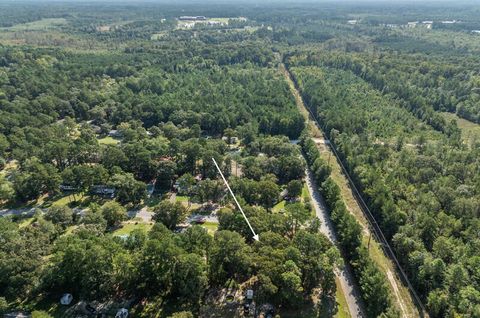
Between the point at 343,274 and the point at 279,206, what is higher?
the point at 279,206

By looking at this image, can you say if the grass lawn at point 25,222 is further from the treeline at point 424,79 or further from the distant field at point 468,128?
the distant field at point 468,128

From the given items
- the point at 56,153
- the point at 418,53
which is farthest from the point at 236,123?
the point at 418,53

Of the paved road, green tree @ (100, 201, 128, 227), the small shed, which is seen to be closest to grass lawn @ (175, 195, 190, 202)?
green tree @ (100, 201, 128, 227)

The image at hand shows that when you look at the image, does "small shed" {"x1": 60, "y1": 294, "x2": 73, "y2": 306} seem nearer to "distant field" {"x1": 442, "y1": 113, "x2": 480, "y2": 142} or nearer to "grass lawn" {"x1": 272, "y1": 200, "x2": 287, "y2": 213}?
"grass lawn" {"x1": 272, "y1": 200, "x2": 287, "y2": 213}

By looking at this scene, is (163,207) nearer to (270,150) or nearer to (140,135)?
(270,150)

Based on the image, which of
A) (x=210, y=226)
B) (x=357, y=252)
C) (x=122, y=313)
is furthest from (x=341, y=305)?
(x=122, y=313)

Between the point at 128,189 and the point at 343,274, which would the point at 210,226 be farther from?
the point at 343,274
